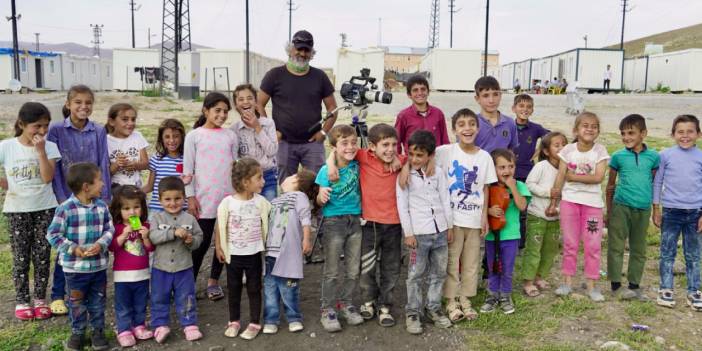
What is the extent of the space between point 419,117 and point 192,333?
2418 millimetres

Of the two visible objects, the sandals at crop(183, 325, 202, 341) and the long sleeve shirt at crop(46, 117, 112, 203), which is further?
the long sleeve shirt at crop(46, 117, 112, 203)

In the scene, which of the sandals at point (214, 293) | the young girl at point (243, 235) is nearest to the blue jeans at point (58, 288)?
the sandals at point (214, 293)

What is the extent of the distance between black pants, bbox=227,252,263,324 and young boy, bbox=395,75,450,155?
1614 mm

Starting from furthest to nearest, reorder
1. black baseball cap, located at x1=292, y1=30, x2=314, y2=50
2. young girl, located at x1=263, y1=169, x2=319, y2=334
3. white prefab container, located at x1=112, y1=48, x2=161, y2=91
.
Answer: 1. white prefab container, located at x1=112, y1=48, x2=161, y2=91
2. black baseball cap, located at x1=292, y1=30, x2=314, y2=50
3. young girl, located at x1=263, y1=169, x2=319, y2=334

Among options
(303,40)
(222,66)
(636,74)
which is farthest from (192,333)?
(636,74)

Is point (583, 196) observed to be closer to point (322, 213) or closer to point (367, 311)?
point (367, 311)

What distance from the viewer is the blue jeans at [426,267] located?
3693 mm

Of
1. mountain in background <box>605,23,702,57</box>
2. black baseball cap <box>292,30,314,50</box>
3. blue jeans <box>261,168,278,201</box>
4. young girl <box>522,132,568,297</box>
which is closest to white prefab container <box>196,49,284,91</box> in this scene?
black baseball cap <box>292,30,314,50</box>

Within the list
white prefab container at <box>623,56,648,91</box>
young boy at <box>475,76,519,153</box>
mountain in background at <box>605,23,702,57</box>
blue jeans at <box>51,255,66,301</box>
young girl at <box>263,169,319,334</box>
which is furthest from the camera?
mountain in background at <box>605,23,702,57</box>

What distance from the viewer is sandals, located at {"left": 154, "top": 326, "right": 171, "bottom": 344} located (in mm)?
3471

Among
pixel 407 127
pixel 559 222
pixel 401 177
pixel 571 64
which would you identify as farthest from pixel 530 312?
pixel 571 64

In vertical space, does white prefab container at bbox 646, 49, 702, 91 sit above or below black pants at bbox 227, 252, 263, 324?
above

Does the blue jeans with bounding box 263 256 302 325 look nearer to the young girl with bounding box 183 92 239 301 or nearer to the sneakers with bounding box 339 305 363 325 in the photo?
the sneakers with bounding box 339 305 363 325

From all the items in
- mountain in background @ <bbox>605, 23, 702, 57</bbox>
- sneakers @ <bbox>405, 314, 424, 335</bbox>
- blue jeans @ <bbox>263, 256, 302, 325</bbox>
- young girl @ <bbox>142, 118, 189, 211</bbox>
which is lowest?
sneakers @ <bbox>405, 314, 424, 335</bbox>
